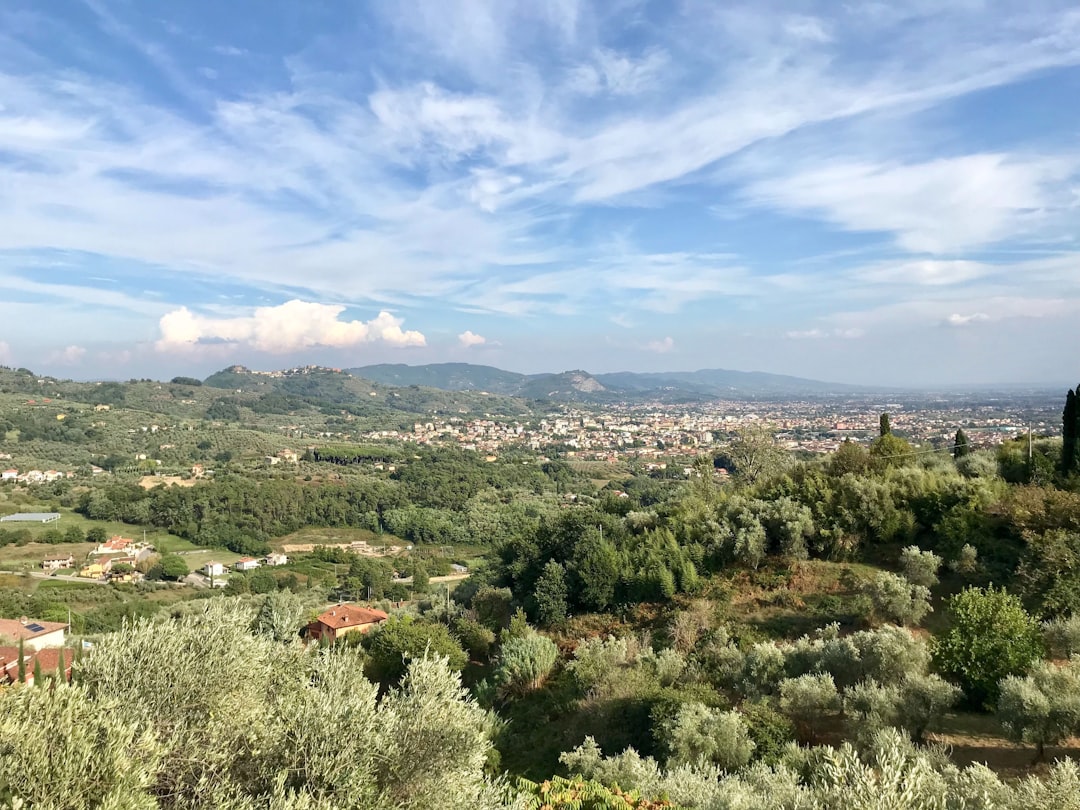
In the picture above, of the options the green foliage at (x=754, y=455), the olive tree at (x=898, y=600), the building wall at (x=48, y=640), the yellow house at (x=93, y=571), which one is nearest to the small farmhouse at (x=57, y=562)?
the yellow house at (x=93, y=571)

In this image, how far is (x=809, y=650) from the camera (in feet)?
40.5

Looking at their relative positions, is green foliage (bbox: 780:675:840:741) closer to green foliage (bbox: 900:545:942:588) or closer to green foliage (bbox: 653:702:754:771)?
green foliage (bbox: 653:702:754:771)

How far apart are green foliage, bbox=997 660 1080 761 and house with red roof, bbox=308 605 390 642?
2175 cm

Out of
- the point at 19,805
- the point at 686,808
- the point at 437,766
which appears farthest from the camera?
the point at 686,808

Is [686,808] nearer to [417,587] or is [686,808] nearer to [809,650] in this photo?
[809,650]

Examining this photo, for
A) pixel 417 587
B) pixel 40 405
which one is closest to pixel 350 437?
pixel 40 405

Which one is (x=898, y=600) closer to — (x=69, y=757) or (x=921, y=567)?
(x=921, y=567)

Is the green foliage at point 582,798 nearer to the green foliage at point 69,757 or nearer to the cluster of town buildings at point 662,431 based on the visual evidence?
the green foliage at point 69,757

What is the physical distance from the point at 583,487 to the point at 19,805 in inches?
3137

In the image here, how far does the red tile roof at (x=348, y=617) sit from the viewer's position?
27.1m

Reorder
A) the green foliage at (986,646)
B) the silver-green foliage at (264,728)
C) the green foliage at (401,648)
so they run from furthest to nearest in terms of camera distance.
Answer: the green foliage at (401,648) < the green foliage at (986,646) < the silver-green foliage at (264,728)

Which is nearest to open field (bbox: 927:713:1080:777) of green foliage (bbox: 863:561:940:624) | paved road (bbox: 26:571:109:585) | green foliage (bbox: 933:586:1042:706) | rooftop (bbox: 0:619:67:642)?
green foliage (bbox: 933:586:1042:706)

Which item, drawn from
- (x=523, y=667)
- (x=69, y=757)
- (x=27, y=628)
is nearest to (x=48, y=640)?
(x=27, y=628)

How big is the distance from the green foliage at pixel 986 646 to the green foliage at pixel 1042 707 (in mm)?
854
